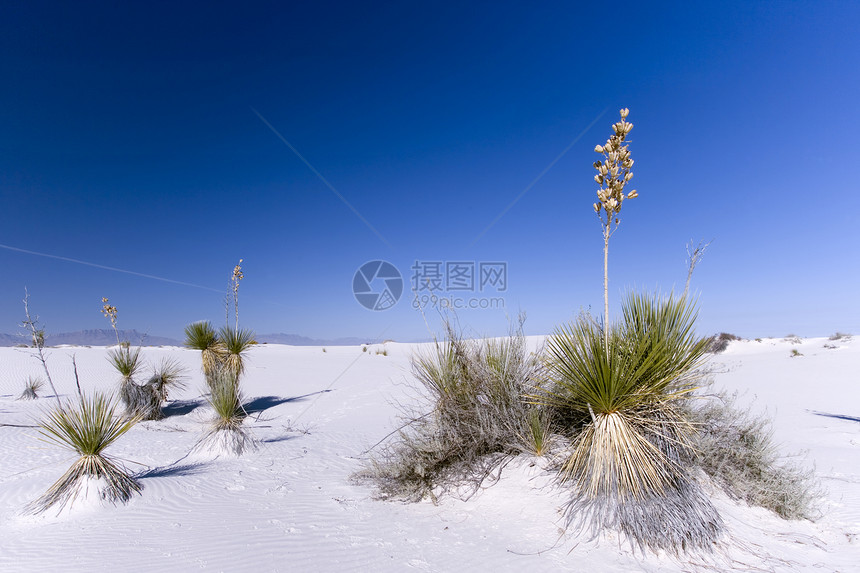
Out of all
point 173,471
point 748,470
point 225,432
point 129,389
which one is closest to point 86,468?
point 173,471

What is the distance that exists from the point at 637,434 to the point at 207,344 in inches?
480

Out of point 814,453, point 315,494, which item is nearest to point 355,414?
point 315,494

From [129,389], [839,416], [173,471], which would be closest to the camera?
[173,471]

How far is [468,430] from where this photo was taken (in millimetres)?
4895

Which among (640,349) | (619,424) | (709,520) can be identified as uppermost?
(640,349)

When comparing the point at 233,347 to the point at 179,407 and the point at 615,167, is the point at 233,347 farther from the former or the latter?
the point at 615,167

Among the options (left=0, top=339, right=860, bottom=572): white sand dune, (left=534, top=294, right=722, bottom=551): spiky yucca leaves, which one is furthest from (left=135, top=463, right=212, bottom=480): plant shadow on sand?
(left=534, top=294, right=722, bottom=551): spiky yucca leaves

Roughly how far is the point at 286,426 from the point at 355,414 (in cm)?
236

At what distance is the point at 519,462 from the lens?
477cm

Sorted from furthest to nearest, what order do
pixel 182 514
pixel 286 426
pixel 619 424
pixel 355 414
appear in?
pixel 355 414, pixel 286 426, pixel 182 514, pixel 619 424

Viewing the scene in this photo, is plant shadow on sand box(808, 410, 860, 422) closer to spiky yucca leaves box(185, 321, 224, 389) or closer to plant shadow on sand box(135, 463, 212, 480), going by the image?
plant shadow on sand box(135, 463, 212, 480)

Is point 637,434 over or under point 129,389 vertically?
over

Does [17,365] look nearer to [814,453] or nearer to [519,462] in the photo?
[519,462]

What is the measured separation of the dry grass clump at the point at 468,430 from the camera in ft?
15.7
